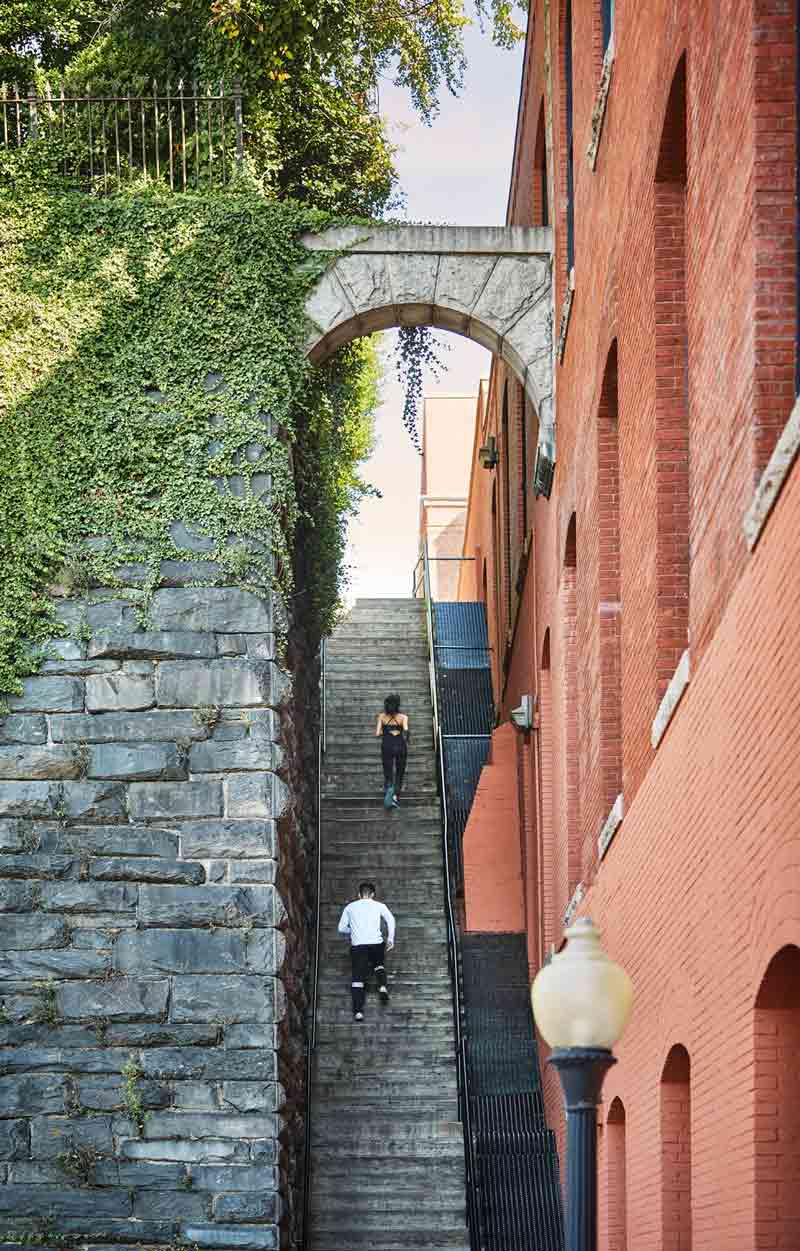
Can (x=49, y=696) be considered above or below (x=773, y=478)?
above

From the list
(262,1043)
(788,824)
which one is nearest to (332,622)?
(262,1043)

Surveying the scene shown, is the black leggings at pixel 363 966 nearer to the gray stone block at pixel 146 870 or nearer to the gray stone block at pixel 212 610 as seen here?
the gray stone block at pixel 146 870

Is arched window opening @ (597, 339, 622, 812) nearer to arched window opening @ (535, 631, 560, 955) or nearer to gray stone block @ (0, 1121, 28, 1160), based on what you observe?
arched window opening @ (535, 631, 560, 955)

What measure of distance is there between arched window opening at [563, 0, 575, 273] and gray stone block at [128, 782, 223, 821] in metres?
4.58

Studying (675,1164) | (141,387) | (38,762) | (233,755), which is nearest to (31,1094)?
(38,762)

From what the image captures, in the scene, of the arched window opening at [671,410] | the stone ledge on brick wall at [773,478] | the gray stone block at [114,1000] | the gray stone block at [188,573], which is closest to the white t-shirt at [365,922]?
the gray stone block at [114,1000]

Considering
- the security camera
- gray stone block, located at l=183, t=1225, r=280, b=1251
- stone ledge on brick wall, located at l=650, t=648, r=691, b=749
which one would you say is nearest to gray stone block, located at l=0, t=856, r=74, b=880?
gray stone block, located at l=183, t=1225, r=280, b=1251

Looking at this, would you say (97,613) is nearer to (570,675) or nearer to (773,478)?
(570,675)

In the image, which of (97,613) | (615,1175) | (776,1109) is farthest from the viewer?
(97,613)

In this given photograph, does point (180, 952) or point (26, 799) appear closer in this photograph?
point (180, 952)

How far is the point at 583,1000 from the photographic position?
5664mm

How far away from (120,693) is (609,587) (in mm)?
3734

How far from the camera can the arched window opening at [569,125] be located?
575 inches

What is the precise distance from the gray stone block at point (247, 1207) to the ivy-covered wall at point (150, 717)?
0.01m
